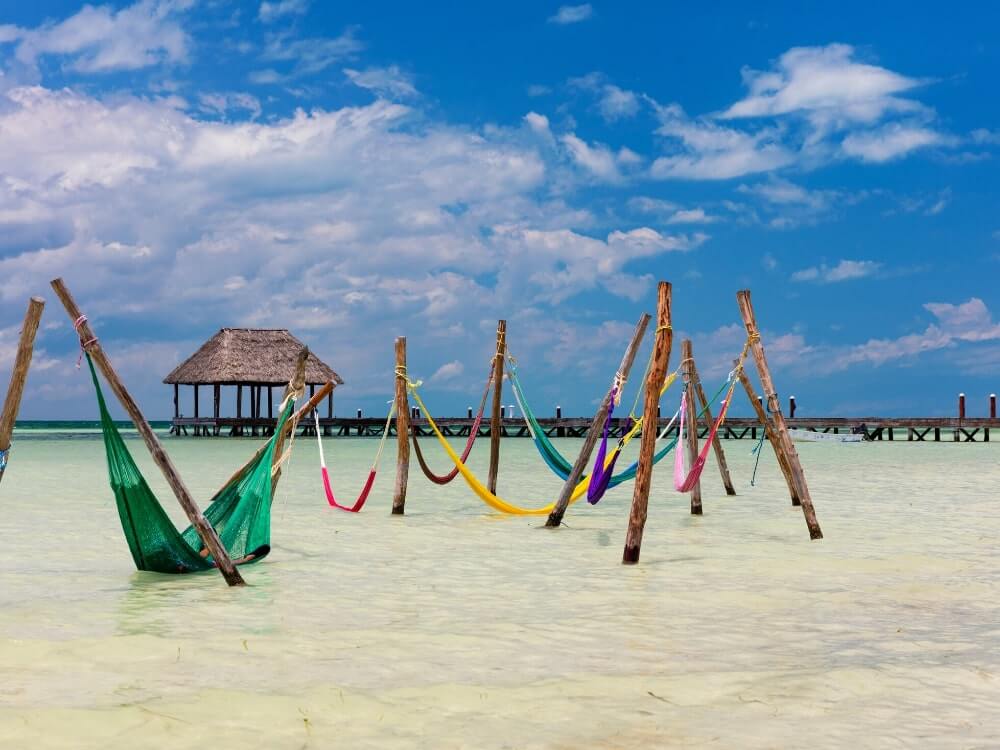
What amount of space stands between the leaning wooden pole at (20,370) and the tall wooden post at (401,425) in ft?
13.9

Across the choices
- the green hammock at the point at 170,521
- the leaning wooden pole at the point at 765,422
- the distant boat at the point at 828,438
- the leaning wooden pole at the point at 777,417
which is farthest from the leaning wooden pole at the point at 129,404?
the distant boat at the point at 828,438

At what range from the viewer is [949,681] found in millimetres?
3502

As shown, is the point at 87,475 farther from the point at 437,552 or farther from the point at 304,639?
the point at 304,639

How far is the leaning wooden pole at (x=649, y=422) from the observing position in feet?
20.3

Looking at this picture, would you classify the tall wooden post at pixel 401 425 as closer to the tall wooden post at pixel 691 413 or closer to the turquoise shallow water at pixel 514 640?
the turquoise shallow water at pixel 514 640

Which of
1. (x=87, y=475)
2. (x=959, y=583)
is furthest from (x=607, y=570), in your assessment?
(x=87, y=475)

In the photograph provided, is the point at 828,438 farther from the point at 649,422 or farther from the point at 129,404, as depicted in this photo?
the point at 129,404

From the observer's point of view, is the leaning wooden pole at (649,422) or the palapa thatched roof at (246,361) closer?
the leaning wooden pole at (649,422)

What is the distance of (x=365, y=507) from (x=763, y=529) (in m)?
4.06

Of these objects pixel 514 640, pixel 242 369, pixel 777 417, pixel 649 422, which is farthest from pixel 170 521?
pixel 242 369

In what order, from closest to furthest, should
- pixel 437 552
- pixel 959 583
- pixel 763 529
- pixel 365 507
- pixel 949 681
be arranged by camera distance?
1. pixel 949 681
2. pixel 959 583
3. pixel 437 552
4. pixel 763 529
5. pixel 365 507

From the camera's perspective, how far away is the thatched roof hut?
32062mm

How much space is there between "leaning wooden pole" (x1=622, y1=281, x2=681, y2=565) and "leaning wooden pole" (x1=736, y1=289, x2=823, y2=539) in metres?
1.23

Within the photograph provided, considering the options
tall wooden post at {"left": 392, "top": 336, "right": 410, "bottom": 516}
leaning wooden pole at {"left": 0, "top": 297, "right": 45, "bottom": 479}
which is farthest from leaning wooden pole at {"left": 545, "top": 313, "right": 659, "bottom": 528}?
leaning wooden pole at {"left": 0, "top": 297, "right": 45, "bottom": 479}
